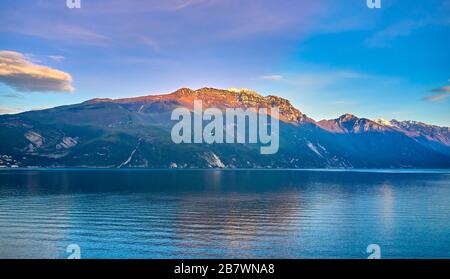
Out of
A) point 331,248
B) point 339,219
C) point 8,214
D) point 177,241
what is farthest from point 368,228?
point 8,214

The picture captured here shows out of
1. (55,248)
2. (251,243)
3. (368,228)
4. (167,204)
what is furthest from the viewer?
(167,204)

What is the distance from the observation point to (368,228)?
85.8m

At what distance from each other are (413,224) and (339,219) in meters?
15.9

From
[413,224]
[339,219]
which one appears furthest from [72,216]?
[413,224]

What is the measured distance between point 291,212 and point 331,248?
144ft

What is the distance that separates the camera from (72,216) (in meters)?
101
